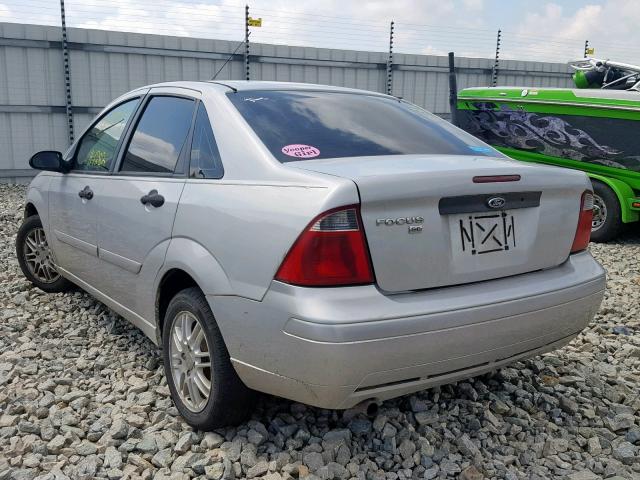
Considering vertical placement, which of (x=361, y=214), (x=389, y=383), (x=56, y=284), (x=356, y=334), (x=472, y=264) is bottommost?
(x=56, y=284)

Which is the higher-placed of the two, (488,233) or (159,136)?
(159,136)

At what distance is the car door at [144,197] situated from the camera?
106 inches

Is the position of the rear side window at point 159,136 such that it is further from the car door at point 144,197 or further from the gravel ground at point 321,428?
the gravel ground at point 321,428

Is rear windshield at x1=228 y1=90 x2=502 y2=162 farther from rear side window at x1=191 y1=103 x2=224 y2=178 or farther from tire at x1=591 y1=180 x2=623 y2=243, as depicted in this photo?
tire at x1=591 y1=180 x2=623 y2=243

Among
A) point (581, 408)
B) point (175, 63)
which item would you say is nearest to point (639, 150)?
point (581, 408)

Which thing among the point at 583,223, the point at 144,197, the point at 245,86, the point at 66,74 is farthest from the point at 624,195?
the point at 66,74

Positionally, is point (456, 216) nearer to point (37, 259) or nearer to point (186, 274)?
point (186, 274)

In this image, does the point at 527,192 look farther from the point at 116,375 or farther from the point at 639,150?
the point at 639,150

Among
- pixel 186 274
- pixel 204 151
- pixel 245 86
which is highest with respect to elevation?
pixel 245 86

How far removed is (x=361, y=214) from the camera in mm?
1998

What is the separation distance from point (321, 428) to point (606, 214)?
5543mm

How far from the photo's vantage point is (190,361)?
2.56 m

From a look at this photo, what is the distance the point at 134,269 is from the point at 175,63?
31.2ft

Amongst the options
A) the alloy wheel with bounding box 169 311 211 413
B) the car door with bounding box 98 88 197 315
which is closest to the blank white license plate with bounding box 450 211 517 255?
the alloy wheel with bounding box 169 311 211 413
